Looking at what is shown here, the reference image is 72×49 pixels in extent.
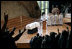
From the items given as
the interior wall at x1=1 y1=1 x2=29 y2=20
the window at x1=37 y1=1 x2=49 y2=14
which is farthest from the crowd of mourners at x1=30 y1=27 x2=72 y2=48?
the interior wall at x1=1 y1=1 x2=29 y2=20

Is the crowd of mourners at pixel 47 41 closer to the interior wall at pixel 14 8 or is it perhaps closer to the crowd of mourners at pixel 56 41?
the crowd of mourners at pixel 56 41

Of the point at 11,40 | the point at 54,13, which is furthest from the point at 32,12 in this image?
the point at 11,40

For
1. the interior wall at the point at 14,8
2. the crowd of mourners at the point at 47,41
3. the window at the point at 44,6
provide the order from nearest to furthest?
the crowd of mourners at the point at 47,41
the window at the point at 44,6
the interior wall at the point at 14,8

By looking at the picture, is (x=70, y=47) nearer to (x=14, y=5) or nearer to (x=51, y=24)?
(x=51, y=24)

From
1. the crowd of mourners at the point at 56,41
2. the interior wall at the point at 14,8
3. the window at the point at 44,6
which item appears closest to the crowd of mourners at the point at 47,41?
the crowd of mourners at the point at 56,41

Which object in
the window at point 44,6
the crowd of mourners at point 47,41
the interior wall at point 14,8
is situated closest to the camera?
the crowd of mourners at point 47,41

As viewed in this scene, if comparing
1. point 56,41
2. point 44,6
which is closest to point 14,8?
point 44,6

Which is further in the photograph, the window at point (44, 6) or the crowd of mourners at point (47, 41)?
the window at point (44, 6)

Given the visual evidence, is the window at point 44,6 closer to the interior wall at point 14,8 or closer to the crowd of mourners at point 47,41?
the interior wall at point 14,8

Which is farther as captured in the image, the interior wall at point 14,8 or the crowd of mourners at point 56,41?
the interior wall at point 14,8

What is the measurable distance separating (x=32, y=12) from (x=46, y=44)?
14.9ft

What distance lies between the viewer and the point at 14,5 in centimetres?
471

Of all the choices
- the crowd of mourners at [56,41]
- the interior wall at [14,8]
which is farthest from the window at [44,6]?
the crowd of mourners at [56,41]

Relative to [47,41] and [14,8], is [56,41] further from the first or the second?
[14,8]
